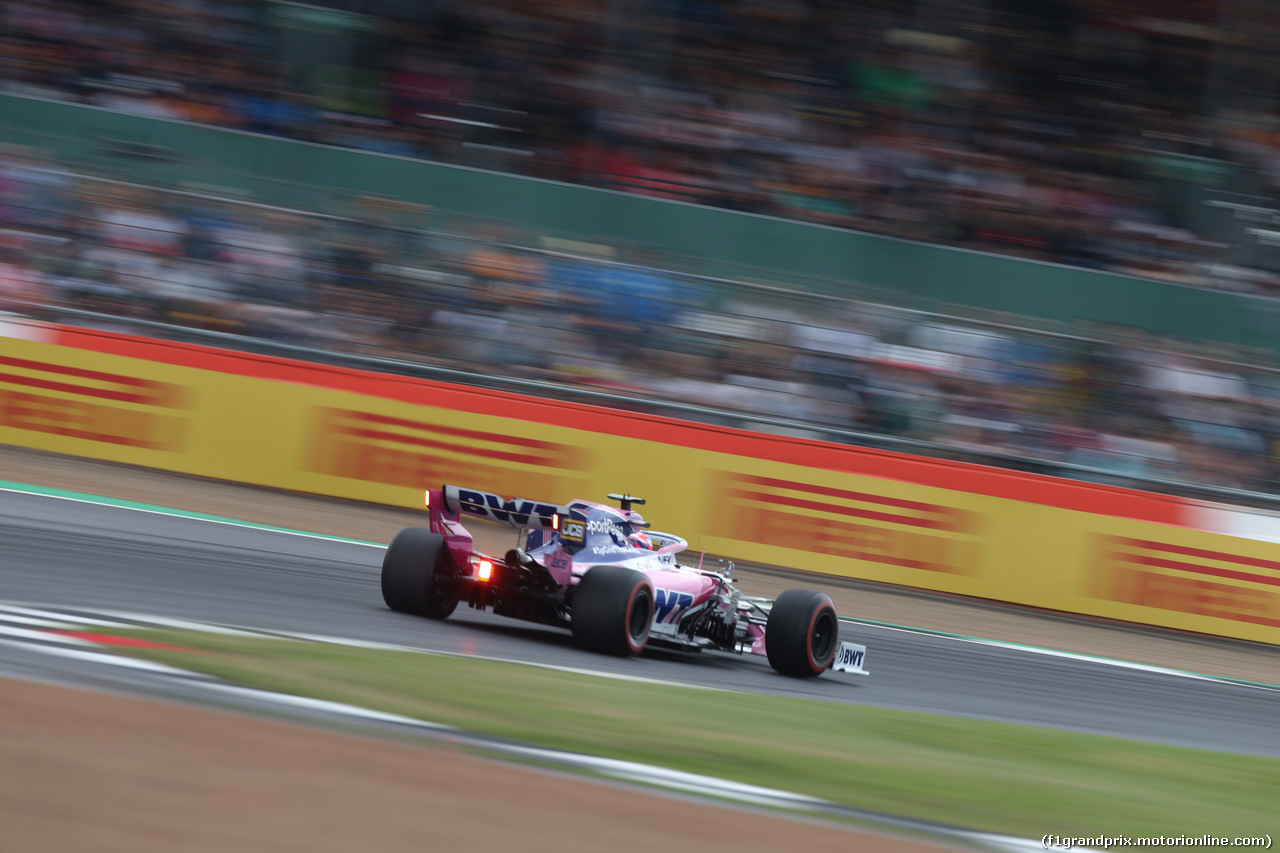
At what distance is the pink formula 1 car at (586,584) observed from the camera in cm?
784

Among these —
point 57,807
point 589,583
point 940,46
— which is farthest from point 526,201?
point 57,807

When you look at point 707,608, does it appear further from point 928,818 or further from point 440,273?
point 440,273

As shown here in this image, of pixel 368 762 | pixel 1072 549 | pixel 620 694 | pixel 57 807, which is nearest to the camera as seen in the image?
pixel 57 807

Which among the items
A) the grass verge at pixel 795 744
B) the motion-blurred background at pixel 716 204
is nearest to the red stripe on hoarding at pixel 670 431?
the motion-blurred background at pixel 716 204

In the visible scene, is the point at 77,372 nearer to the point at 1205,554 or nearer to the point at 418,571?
the point at 418,571

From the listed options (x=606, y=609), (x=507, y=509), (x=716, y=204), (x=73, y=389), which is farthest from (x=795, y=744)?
(x=716, y=204)

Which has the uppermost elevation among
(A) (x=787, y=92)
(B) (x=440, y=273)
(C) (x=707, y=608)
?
(A) (x=787, y=92)

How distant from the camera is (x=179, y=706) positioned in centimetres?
463

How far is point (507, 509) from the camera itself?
25.5 feet

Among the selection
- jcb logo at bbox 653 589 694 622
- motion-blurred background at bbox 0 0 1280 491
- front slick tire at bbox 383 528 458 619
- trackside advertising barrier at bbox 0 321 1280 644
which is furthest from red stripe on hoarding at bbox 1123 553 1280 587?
front slick tire at bbox 383 528 458 619

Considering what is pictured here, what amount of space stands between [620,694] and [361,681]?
1.31 meters

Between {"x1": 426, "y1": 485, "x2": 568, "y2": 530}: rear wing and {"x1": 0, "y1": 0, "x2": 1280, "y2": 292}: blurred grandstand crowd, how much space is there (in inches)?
Result: 321

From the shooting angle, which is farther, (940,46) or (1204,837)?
(940,46)

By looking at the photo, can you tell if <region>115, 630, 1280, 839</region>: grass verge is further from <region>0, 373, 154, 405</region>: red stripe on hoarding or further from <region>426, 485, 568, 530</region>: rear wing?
<region>0, 373, 154, 405</region>: red stripe on hoarding
